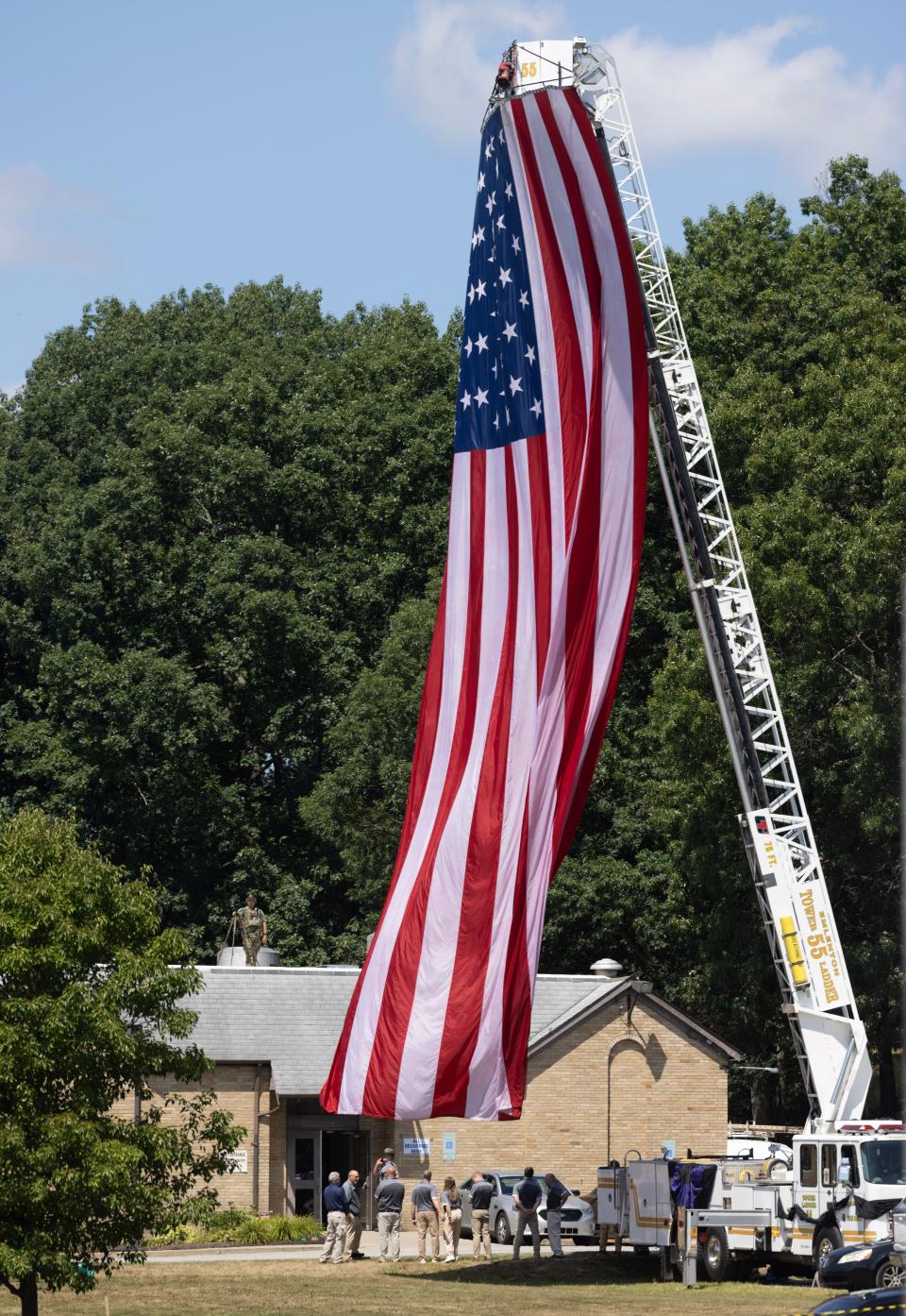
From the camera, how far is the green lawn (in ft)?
83.9

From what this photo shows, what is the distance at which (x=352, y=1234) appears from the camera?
34062mm

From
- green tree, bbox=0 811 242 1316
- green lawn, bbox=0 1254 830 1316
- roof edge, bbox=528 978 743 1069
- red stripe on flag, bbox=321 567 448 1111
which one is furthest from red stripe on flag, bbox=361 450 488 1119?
roof edge, bbox=528 978 743 1069

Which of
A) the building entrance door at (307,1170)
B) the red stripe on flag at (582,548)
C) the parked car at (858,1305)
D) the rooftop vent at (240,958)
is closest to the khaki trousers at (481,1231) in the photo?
the building entrance door at (307,1170)

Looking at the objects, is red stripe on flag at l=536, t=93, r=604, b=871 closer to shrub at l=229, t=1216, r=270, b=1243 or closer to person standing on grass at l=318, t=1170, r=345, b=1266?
person standing on grass at l=318, t=1170, r=345, b=1266

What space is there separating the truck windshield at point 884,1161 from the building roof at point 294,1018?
1397cm

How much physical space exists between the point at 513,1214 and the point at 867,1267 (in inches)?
528

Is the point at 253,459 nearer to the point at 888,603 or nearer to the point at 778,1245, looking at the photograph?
the point at 888,603

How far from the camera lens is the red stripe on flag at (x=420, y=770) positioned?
88.7 ft

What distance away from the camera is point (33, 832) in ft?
73.4

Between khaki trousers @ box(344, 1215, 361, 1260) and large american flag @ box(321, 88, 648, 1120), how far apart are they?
7496mm

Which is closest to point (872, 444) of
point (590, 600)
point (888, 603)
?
point (888, 603)

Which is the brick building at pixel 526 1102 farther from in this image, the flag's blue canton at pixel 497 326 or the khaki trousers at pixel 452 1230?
the flag's blue canton at pixel 497 326

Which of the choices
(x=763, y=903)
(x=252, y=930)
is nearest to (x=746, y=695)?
(x=763, y=903)

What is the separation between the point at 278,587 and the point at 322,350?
14.9 m
